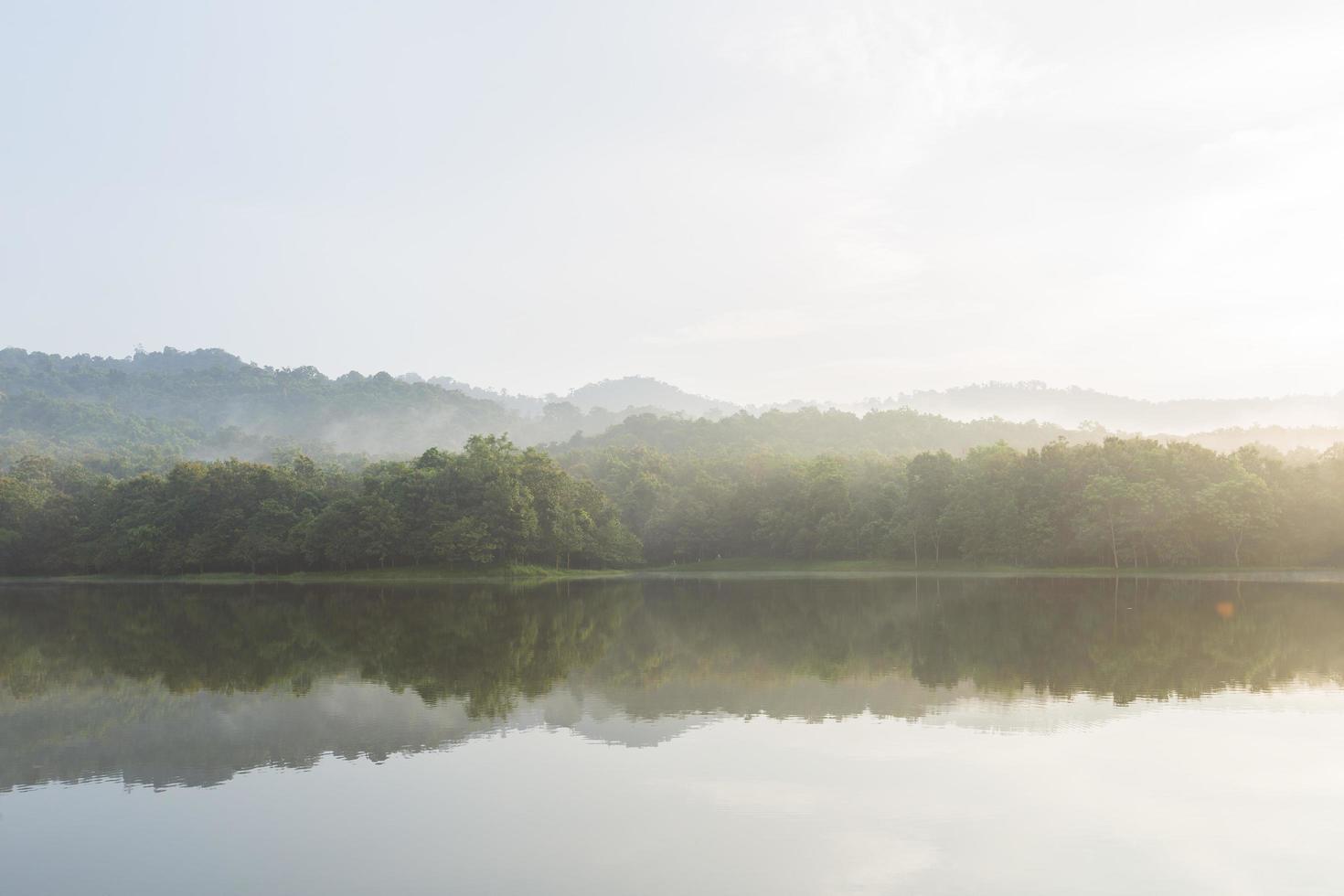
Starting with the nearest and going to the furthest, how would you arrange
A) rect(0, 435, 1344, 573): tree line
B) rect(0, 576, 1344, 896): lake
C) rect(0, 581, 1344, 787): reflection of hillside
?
rect(0, 576, 1344, 896): lake < rect(0, 581, 1344, 787): reflection of hillside < rect(0, 435, 1344, 573): tree line

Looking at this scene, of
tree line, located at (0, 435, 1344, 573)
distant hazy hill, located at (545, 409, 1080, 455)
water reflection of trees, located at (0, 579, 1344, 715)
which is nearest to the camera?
A: water reflection of trees, located at (0, 579, 1344, 715)

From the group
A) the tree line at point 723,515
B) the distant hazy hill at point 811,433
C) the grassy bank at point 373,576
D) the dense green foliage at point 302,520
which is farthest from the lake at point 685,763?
the distant hazy hill at point 811,433

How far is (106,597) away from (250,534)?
27.2 m

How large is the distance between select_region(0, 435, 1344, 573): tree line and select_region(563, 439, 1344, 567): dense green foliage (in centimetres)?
19

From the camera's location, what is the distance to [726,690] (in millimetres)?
24141

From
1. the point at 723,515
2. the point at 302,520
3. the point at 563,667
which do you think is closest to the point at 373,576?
the point at 302,520

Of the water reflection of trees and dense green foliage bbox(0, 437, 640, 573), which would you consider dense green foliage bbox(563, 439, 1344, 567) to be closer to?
dense green foliage bbox(0, 437, 640, 573)

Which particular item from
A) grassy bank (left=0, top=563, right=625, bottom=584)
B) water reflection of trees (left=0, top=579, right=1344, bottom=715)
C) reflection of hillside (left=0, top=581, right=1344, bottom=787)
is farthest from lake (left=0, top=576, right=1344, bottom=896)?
grassy bank (left=0, top=563, right=625, bottom=584)

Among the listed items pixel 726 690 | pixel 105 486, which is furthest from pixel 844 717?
pixel 105 486

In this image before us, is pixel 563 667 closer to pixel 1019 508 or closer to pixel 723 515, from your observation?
pixel 1019 508

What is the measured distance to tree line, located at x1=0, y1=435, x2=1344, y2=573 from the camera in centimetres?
7706

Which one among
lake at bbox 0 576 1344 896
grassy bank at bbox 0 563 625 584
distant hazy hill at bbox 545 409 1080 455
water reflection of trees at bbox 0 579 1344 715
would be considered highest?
distant hazy hill at bbox 545 409 1080 455

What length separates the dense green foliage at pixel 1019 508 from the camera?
76188mm

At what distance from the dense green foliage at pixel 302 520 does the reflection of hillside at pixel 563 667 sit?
120ft
